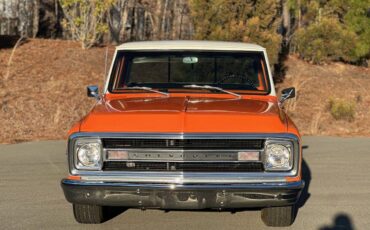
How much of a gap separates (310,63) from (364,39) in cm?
189

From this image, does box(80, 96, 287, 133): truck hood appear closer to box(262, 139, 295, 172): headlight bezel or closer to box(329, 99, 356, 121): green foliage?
box(262, 139, 295, 172): headlight bezel

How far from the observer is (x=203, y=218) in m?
6.51

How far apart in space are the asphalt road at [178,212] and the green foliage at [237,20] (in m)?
6.32

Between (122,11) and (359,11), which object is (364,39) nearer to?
(359,11)

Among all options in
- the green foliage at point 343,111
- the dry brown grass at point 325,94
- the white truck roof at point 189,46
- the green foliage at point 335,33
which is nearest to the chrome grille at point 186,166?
the white truck roof at point 189,46

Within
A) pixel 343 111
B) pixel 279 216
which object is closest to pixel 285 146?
pixel 279 216

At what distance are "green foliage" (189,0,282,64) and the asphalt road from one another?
249 inches

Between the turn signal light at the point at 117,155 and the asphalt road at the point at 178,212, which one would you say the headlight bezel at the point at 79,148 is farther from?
the asphalt road at the point at 178,212

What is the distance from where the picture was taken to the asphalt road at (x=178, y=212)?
6332 millimetres

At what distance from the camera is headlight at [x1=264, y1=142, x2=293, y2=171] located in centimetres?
544

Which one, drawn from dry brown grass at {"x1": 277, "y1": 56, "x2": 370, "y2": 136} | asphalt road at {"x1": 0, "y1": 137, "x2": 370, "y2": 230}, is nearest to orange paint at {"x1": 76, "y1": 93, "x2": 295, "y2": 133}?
asphalt road at {"x1": 0, "y1": 137, "x2": 370, "y2": 230}

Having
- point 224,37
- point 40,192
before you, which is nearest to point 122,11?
point 224,37

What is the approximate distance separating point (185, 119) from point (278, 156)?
0.87 metres

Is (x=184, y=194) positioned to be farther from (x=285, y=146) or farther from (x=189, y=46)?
(x=189, y=46)
